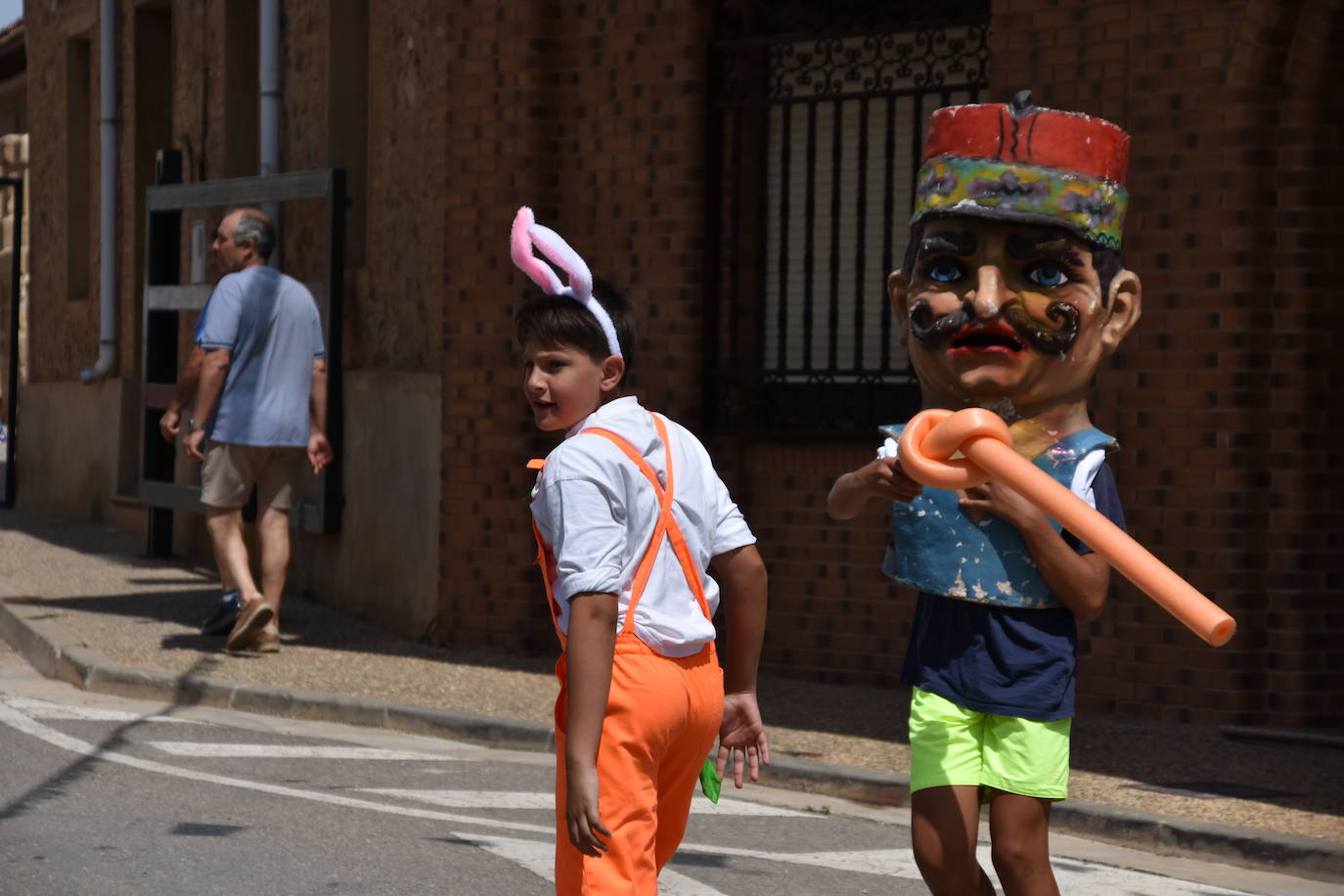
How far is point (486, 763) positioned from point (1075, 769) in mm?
2189

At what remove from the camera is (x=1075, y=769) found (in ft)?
26.1

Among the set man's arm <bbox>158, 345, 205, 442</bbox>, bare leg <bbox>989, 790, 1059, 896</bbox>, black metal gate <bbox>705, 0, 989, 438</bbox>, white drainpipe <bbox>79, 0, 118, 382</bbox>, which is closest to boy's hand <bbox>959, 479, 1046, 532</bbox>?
bare leg <bbox>989, 790, 1059, 896</bbox>

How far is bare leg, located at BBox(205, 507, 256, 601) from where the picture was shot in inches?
418

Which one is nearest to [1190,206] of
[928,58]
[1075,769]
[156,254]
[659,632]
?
[928,58]

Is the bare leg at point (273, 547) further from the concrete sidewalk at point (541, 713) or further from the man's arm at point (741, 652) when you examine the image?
the man's arm at point (741, 652)

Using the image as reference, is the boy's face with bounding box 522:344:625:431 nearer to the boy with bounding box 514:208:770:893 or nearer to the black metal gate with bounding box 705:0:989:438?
the boy with bounding box 514:208:770:893

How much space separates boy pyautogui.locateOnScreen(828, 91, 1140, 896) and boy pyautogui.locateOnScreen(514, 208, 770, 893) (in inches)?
14.5

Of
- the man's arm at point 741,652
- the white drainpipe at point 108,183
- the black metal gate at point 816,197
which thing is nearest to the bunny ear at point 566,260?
the man's arm at point 741,652

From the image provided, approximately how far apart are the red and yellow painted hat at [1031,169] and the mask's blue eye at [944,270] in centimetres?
10

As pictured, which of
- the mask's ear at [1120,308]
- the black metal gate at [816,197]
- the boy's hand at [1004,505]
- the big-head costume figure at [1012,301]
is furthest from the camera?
the black metal gate at [816,197]

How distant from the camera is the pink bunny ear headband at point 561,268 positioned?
4.08m

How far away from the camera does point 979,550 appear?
4.29 meters

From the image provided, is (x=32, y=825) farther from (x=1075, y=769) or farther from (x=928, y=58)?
(x=928, y=58)

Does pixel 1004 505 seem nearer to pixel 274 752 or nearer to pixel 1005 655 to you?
pixel 1005 655
